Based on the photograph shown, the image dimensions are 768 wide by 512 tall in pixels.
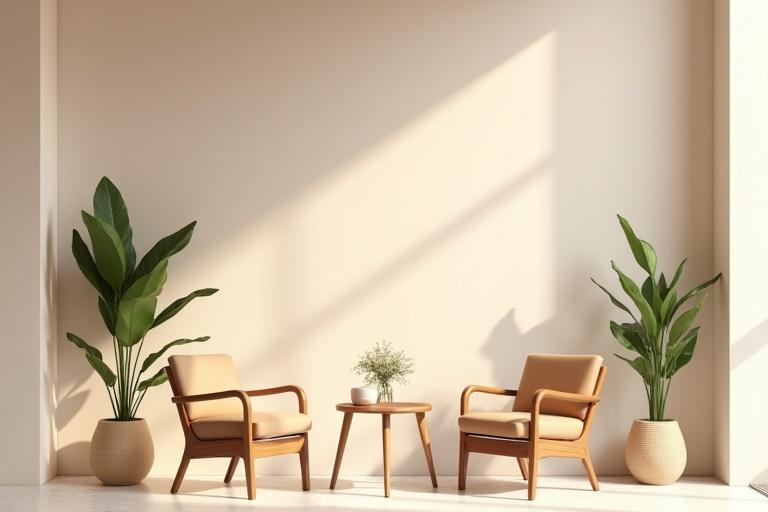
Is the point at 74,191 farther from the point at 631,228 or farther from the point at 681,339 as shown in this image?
the point at 681,339

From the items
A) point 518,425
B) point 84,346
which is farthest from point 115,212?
point 518,425

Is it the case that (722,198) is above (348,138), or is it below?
below

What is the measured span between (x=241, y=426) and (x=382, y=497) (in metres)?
0.91

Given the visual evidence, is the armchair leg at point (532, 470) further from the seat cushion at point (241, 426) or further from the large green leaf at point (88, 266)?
the large green leaf at point (88, 266)

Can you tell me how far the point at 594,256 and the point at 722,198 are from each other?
2.93 ft

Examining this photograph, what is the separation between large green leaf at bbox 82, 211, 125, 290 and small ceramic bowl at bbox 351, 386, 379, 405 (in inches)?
64.2

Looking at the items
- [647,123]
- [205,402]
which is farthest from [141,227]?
[647,123]

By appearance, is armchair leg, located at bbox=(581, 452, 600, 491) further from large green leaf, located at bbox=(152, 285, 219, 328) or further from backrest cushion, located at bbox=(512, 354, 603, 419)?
large green leaf, located at bbox=(152, 285, 219, 328)

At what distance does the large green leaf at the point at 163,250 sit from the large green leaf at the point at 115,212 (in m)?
0.09

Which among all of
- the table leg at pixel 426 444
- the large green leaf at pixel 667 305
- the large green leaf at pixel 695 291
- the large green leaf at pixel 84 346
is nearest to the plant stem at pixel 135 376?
the large green leaf at pixel 84 346

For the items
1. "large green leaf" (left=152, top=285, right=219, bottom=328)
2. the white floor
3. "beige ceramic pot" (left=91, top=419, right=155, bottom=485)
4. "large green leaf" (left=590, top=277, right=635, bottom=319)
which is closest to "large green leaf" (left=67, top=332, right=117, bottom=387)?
"beige ceramic pot" (left=91, top=419, right=155, bottom=485)

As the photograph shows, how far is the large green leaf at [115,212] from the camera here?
6020 mm

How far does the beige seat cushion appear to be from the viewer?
209 inches

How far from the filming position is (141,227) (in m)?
6.38
